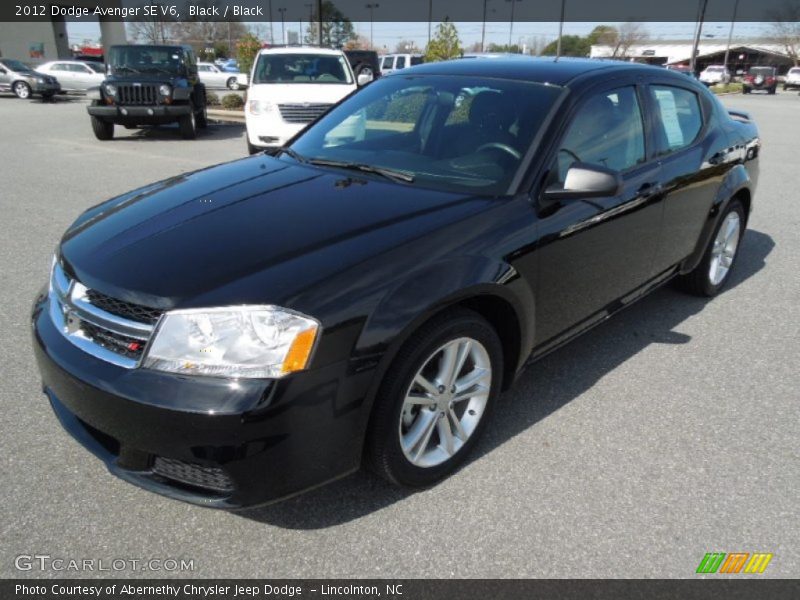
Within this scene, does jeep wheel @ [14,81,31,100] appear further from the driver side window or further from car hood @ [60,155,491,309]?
the driver side window

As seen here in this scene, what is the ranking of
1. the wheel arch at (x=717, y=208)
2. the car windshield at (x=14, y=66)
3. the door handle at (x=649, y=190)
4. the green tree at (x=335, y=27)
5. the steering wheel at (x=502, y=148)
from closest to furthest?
the steering wheel at (x=502, y=148), the door handle at (x=649, y=190), the wheel arch at (x=717, y=208), the car windshield at (x=14, y=66), the green tree at (x=335, y=27)

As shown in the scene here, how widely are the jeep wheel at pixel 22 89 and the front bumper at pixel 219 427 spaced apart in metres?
27.5

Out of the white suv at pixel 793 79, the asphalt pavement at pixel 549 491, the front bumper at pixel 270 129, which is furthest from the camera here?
the white suv at pixel 793 79

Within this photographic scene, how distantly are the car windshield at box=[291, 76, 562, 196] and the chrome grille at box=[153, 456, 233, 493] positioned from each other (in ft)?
5.01

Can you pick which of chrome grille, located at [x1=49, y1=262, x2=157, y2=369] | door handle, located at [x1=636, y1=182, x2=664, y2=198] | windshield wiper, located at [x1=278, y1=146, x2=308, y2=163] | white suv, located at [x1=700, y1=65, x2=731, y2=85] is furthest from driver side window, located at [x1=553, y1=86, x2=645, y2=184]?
white suv, located at [x1=700, y1=65, x2=731, y2=85]

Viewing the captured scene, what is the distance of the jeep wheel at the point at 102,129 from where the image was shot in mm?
13117

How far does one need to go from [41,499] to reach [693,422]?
2944 mm

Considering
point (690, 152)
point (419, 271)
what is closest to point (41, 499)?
point (419, 271)

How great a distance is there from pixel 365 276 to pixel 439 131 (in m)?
1.39

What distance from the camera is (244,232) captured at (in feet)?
8.14

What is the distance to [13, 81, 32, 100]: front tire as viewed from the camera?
24.8 m

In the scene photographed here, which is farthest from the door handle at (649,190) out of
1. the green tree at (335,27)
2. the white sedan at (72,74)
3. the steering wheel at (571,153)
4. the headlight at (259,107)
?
the green tree at (335,27)

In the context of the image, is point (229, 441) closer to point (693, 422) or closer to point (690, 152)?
point (693, 422)

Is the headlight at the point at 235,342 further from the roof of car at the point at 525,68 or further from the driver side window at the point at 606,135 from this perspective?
the roof of car at the point at 525,68
